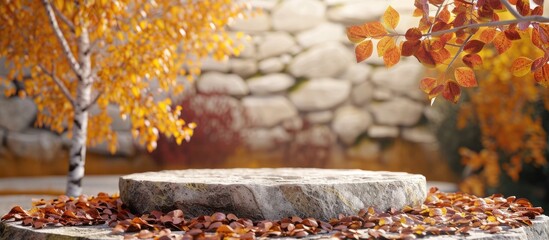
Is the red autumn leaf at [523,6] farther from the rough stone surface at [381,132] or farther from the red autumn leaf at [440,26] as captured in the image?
the rough stone surface at [381,132]

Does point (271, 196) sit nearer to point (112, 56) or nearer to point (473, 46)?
point (473, 46)

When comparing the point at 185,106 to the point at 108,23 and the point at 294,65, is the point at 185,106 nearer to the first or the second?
the point at 294,65

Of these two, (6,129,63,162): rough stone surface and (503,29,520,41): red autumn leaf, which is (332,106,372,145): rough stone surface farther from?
(503,29,520,41): red autumn leaf

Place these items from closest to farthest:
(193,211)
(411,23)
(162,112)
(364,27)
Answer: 1. (364,27)
2. (193,211)
3. (162,112)
4. (411,23)

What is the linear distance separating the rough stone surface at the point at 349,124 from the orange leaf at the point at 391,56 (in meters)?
A: 6.09

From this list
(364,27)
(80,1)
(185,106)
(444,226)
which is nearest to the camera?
(364,27)

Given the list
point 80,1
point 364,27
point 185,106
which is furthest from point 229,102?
point 364,27

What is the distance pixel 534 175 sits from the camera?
6.57 metres

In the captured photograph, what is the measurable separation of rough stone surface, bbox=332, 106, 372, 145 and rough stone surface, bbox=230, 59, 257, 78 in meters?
1.19

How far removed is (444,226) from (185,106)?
559 cm

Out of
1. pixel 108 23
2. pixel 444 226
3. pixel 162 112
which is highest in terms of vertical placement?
pixel 108 23

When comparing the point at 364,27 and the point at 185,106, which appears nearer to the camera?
the point at 364,27

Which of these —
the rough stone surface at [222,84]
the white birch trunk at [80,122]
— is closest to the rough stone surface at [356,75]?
the rough stone surface at [222,84]

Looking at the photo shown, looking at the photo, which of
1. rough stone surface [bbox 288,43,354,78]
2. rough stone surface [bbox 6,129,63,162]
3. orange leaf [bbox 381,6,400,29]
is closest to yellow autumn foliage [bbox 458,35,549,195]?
rough stone surface [bbox 288,43,354,78]
